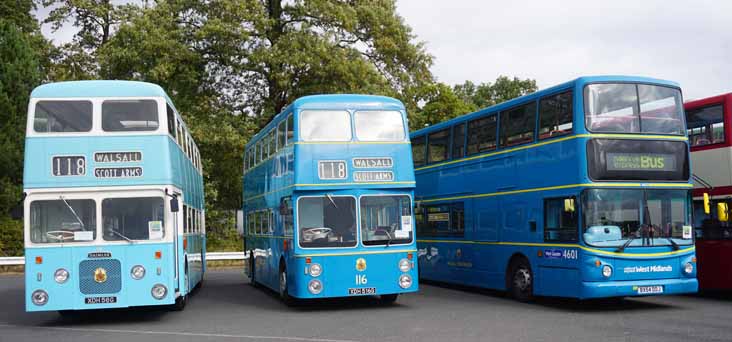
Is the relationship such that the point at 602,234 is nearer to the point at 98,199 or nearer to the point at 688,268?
the point at 688,268

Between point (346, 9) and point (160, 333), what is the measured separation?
2425 centimetres

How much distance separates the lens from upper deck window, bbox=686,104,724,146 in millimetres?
16862

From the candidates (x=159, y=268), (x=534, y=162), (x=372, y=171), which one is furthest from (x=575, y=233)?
(x=159, y=268)

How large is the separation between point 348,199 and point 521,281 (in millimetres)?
4090

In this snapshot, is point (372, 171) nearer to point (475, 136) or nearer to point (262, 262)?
point (475, 136)

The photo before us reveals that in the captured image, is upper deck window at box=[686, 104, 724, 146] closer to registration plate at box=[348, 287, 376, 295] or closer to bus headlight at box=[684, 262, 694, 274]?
bus headlight at box=[684, 262, 694, 274]

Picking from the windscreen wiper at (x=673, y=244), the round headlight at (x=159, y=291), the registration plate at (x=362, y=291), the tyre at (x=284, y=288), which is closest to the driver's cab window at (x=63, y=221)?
the round headlight at (x=159, y=291)

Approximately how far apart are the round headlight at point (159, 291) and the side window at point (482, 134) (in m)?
7.75

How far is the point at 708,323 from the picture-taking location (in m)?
13.2

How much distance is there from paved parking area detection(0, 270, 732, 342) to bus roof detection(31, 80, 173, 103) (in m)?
3.99

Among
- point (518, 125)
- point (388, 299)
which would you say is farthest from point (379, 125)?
point (388, 299)

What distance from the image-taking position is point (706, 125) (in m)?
17.3

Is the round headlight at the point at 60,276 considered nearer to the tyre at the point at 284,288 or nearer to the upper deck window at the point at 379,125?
the tyre at the point at 284,288

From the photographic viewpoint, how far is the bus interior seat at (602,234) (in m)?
14.8
